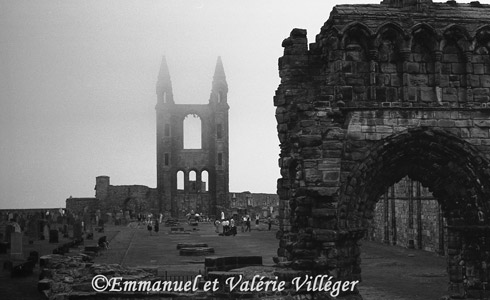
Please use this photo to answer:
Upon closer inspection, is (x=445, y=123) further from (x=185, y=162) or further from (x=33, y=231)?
(x=185, y=162)

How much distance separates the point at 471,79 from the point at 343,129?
2.67 metres

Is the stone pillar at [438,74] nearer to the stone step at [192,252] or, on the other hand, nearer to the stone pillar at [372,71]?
the stone pillar at [372,71]

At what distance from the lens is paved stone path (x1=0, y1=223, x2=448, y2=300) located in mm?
15984

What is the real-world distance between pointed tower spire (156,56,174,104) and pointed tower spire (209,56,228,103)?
492cm

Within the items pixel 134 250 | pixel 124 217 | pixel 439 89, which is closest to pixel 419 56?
pixel 439 89

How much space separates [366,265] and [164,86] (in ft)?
192

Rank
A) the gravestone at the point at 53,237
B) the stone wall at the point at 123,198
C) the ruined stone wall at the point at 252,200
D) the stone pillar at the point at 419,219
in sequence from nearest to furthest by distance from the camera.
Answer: the stone pillar at the point at 419,219
the gravestone at the point at 53,237
the stone wall at the point at 123,198
the ruined stone wall at the point at 252,200

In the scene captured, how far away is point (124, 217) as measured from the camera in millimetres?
60312

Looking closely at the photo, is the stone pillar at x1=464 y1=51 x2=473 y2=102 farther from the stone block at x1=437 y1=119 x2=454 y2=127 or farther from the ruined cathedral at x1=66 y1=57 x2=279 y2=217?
the ruined cathedral at x1=66 y1=57 x2=279 y2=217

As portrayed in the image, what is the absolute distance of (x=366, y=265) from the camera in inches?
885

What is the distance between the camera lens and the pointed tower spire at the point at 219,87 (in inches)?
3004

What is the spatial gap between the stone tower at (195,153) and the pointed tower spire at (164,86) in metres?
0.14

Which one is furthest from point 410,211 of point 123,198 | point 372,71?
point 123,198

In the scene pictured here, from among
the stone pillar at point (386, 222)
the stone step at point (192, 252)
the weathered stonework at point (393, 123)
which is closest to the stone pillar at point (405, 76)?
the weathered stonework at point (393, 123)
